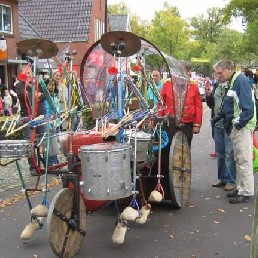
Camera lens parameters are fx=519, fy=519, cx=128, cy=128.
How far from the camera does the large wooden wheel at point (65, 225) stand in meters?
4.59

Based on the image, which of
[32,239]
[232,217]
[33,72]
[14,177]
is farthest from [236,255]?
[14,177]

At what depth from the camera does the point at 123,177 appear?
4.67 meters

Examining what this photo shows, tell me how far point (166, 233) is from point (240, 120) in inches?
70.8

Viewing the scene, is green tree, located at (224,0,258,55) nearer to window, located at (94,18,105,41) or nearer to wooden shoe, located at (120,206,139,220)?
window, located at (94,18,105,41)

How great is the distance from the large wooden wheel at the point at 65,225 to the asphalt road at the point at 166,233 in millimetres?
232

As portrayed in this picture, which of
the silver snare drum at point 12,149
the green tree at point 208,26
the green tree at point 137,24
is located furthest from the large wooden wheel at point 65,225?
the green tree at point 208,26

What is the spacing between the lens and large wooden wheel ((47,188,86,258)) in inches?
181

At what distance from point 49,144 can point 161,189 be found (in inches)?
→ 60.4

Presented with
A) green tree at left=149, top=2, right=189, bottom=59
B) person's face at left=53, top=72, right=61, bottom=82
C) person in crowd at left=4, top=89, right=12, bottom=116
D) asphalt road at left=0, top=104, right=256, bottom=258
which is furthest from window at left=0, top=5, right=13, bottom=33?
green tree at left=149, top=2, right=189, bottom=59

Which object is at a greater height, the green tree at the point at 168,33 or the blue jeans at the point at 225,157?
the green tree at the point at 168,33

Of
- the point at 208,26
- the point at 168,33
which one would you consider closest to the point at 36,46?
the point at 168,33

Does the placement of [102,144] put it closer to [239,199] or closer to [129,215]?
[129,215]

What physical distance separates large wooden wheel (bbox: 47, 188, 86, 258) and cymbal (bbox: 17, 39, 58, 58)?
1582mm

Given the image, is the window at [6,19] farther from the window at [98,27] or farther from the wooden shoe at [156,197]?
the wooden shoe at [156,197]
